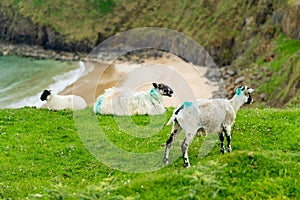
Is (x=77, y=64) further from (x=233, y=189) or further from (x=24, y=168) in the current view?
(x=233, y=189)

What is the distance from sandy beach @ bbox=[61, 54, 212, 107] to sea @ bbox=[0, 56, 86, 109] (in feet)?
8.88

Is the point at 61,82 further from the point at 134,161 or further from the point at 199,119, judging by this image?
the point at 199,119

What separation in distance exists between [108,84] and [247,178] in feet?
192

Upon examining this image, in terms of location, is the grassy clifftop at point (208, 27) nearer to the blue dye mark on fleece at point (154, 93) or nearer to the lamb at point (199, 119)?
the blue dye mark on fleece at point (154, 93)

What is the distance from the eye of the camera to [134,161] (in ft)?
58.6

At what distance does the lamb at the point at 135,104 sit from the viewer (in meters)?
26.1

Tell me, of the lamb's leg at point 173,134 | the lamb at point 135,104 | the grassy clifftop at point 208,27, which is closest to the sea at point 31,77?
the grassy clifftop at point 208,27

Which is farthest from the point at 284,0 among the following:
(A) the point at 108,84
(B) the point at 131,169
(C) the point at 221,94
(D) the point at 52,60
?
(B) the point at 131,169

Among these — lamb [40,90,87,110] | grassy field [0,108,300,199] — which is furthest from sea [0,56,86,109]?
grassy field [0,108,300,199]

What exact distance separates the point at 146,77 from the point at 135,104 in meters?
42.9

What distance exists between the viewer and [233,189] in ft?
41.3

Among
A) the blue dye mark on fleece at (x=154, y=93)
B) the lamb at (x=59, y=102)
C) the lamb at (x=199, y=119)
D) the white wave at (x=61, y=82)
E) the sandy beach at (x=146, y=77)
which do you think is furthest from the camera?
the white wave at (x=61, y=82)

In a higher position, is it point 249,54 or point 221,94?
point 249,54

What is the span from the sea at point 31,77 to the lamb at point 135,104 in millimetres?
32514
